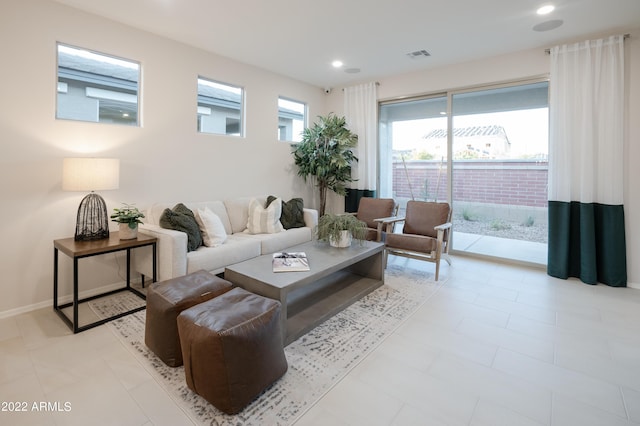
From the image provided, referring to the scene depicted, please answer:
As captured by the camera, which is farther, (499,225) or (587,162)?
(499,225)

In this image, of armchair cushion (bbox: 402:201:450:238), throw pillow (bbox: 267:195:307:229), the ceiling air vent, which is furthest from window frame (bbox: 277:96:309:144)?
armchair cushion (bbox: 402:201:450:238)

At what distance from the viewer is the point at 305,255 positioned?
9.64 ft

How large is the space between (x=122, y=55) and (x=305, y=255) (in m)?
2.75

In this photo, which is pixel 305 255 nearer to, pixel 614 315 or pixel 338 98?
pixel 614 315

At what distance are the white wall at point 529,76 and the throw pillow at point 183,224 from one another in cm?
361

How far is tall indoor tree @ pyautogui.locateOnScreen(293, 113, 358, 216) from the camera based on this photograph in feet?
16.4

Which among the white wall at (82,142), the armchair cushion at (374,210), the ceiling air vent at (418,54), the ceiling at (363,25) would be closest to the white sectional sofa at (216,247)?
the white wall at (82,142)

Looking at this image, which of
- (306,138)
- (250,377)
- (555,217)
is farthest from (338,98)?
(250,377)

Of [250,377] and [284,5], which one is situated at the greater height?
[284,5]

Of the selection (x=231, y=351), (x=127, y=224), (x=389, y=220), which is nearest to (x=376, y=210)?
(x=389, y=220)

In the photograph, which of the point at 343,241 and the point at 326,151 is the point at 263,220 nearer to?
the point at 343,241

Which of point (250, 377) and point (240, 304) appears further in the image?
point (240, 304)

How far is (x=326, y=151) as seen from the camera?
5051 mm

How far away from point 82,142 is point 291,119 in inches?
118
